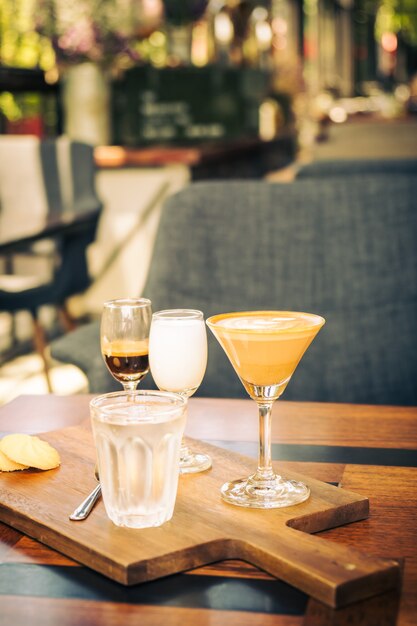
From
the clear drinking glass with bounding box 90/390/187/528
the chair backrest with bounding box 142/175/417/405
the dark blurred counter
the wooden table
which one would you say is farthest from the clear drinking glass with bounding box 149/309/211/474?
the dark blurred counter

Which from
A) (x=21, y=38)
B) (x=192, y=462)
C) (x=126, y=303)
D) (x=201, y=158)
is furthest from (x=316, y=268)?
(x=21, y=38)

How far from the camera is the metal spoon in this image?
84 cm

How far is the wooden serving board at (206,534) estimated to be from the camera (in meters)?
0.73

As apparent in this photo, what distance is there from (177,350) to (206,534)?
11.7 inches

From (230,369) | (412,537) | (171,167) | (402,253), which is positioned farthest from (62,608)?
(171,167)

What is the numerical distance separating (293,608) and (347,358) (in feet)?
4.32

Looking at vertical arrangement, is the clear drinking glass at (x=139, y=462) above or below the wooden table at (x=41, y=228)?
below

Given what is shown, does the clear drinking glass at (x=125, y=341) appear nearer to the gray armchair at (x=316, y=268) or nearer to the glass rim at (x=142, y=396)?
the glass rim at (x=142, y=396)

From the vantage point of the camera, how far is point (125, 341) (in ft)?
3.63

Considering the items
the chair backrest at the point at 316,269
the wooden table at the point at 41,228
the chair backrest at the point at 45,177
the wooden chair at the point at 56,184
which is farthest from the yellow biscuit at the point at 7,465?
the chair backrest at the point at 45,177

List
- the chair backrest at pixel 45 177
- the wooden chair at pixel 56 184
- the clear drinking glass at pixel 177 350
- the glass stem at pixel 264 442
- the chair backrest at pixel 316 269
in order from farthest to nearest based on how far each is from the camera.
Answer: the chair backrest at pixel 45 177 < the wooden chair at pixel 56 184 < the chair backrest at pixel 316 269 < the clear drinking glass at pixel 177 350 < the glass stem at pixel 264 442

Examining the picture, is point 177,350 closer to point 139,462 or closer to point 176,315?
point 176,315

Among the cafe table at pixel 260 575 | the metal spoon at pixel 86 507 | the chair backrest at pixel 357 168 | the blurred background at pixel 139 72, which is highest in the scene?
the blurred background at pixel 139 72

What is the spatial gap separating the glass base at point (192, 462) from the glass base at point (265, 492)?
0.06 metres
